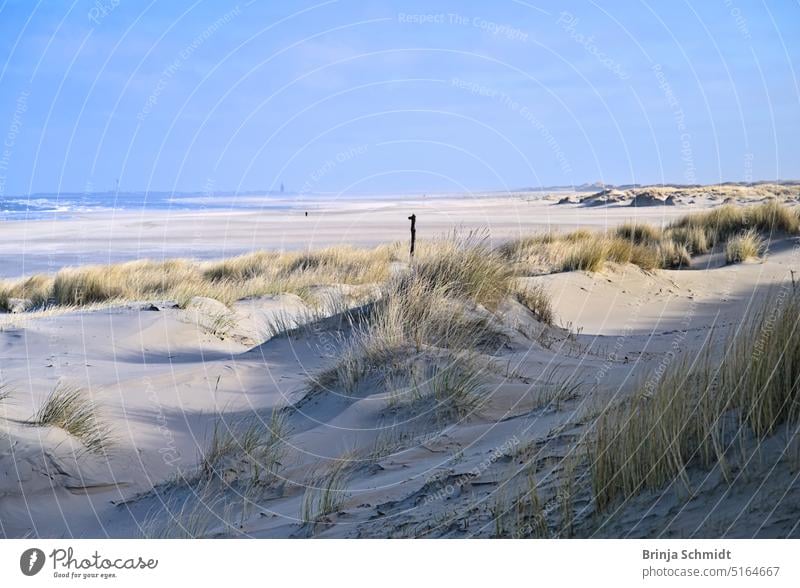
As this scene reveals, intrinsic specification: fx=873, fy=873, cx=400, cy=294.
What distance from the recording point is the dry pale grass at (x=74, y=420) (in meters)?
5.98

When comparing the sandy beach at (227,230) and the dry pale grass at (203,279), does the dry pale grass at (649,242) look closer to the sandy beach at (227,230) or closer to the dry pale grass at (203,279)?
the sandy beach at (227,230)

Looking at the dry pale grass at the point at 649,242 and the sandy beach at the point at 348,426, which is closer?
the sandy beach at the point at 348,426

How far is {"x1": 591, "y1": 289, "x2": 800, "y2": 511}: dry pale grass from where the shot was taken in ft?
11.1

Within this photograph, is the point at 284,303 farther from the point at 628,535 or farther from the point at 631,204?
the point at 631,204

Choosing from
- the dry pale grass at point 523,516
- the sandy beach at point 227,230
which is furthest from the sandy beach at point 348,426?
the sandy beach at point 227,230

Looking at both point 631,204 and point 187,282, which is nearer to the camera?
point 187,282

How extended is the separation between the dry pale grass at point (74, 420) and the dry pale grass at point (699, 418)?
3.70 m

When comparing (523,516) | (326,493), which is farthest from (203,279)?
(523,516)

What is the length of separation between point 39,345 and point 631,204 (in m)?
40.4

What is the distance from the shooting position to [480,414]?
19.5 ft

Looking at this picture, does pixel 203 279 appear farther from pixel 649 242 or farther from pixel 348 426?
pixel 348 426

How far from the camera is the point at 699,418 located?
3.53 m

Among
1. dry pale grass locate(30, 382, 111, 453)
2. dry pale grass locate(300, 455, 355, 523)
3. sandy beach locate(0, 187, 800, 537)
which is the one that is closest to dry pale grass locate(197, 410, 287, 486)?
sandy beach locate(0, 187, 800, 537)

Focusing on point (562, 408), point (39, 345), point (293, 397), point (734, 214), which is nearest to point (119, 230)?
point (734, 214)
